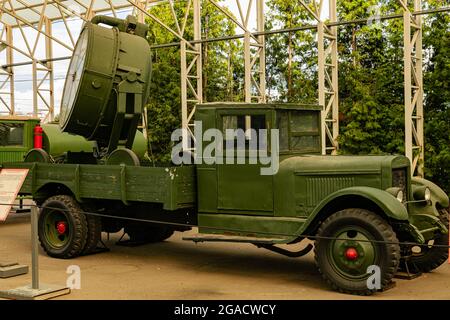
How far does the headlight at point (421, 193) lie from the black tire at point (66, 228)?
4.46 m

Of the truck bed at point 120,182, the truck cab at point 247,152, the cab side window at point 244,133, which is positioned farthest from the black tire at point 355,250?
the truck bed at point 120,182

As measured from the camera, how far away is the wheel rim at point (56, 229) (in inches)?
349

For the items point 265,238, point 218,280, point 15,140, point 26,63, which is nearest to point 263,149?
point 265,238

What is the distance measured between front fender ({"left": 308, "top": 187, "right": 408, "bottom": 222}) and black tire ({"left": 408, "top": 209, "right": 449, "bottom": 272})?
1.43 meters

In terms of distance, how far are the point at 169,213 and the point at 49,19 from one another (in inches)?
709

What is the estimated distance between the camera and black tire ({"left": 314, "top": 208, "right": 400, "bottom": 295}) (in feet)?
20.6

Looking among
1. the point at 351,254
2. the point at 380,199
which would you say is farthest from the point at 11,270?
the point at 380,199

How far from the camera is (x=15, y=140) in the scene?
13.7 m

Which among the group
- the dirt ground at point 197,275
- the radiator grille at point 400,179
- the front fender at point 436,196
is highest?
the radiator grille at point 400,179

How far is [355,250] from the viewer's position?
6445 millimetres

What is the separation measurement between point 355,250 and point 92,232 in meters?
4.00

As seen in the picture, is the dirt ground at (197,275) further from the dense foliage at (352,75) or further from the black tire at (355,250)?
the dense foliage at (352,75)

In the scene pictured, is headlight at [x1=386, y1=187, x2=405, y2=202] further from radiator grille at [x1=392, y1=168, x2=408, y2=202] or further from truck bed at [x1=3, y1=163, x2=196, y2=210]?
truck bed at [x1=3, y1=163, x2=196, y2=210]

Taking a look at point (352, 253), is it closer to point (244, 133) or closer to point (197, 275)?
point (244, 133)
